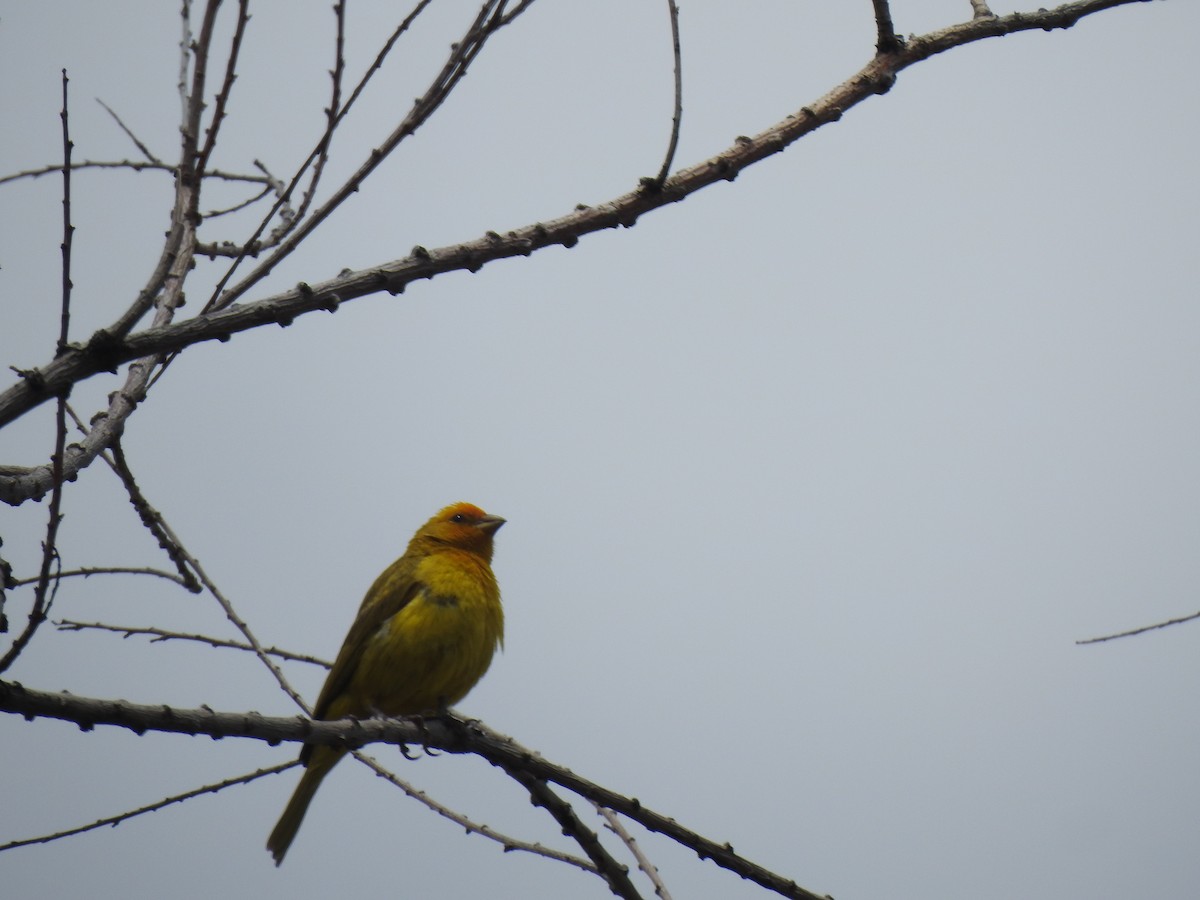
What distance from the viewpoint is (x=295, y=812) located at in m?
6.05

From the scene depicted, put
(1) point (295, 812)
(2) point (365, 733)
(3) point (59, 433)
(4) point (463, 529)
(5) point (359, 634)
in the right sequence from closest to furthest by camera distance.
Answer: (3) point (59, 433)
(2) point (365, 733)
(5) point (359, 634)
(1) point (295, 812)
(4) point (463, 529)

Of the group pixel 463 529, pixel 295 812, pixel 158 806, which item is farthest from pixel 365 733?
pixel 463 529

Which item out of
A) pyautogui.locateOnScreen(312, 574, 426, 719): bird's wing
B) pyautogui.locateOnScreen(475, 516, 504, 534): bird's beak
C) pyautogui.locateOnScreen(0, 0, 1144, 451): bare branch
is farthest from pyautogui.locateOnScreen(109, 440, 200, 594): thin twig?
pyautogui.locateOnScreen(475, 516, 504, 534): bird's beak

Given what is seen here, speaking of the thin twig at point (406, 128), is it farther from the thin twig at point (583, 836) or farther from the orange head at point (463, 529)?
the orange head at point (463, 529)

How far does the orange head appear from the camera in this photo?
21.9 ft

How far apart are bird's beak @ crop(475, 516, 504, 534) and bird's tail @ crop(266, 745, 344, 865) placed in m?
1.54

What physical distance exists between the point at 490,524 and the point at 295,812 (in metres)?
1.89

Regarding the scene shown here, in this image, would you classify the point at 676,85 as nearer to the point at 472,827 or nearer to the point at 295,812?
the point at 472,827

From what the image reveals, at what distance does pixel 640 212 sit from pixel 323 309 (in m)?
0.76

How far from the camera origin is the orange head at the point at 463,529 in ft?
21.9

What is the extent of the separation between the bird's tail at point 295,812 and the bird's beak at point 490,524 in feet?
5.05

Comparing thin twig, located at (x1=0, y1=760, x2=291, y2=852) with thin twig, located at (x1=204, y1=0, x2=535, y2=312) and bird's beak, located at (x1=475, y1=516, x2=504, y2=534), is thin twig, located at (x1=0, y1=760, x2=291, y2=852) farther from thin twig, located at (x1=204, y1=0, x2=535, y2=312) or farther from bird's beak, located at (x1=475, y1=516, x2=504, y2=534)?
bird's beak, located at (x1=475, y1=516, x2=504, y2=534)

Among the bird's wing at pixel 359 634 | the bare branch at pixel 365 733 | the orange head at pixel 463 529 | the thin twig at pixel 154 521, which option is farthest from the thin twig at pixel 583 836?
the orange head at pixel 463 529

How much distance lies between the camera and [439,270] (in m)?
2.58
